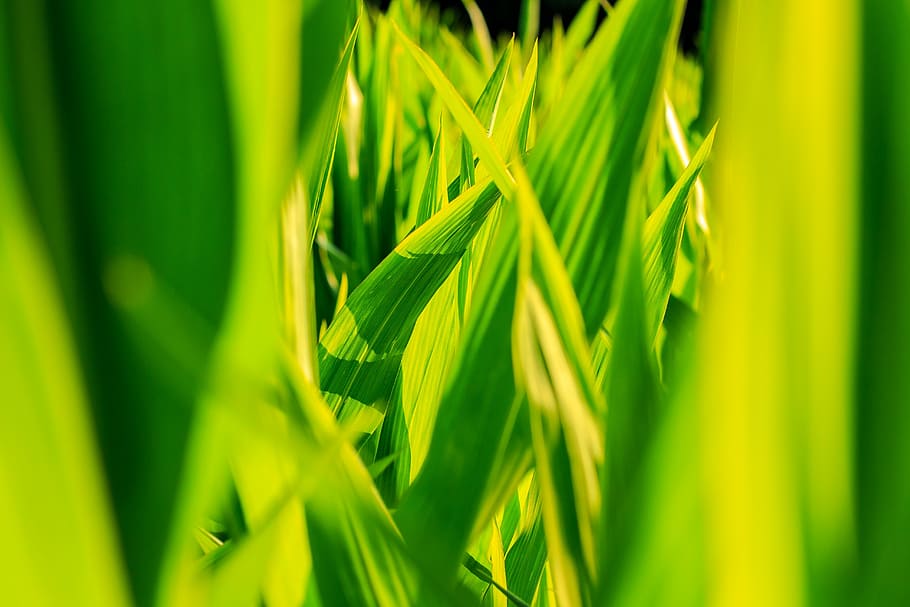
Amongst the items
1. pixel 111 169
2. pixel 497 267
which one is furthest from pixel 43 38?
pixel 497 267

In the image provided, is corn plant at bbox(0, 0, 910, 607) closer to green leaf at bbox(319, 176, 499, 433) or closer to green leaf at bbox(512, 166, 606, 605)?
green leaf at bbox(512, 166, 606, 605)

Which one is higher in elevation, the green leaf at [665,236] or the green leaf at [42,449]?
the green leaf at [42,449]

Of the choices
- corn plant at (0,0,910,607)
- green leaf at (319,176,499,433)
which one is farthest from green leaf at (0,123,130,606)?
green leaf at (319,176,499,433)

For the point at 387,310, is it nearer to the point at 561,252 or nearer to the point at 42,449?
the point at 561,252

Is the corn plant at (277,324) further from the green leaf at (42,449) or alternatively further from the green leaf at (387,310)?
the green leaf at (387,310)

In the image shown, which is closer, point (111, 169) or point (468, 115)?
point (111, 169)

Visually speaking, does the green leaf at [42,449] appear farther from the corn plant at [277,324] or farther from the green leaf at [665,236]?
the green leaf at [665,236]

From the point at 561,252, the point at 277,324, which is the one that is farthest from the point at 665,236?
the point at 277,324

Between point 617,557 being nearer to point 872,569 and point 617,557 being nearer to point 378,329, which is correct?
point 872,569

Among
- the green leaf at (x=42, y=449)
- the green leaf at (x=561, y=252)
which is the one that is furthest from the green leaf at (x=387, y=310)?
the green leaf at (x=42, y=449)

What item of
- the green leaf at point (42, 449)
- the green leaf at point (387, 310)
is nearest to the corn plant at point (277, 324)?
the green leaf at point (42, 449)

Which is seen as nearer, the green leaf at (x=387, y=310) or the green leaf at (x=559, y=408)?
the green leaf at (x=559, y=408)
